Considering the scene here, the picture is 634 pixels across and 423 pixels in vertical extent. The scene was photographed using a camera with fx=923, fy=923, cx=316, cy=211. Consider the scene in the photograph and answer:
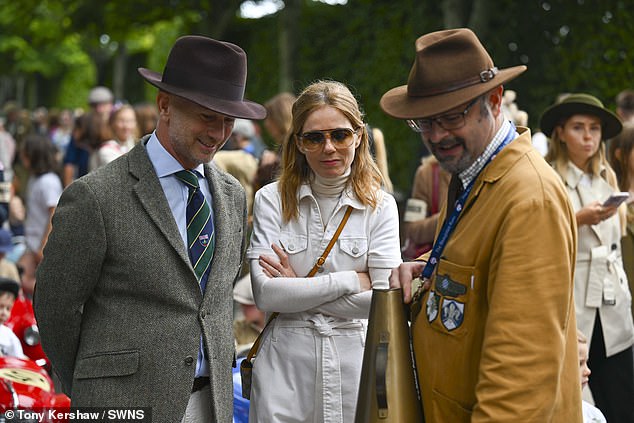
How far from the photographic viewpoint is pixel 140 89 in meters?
34.3

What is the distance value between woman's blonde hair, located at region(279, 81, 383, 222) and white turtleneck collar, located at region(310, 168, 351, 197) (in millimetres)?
37

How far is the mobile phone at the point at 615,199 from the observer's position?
17.7ft

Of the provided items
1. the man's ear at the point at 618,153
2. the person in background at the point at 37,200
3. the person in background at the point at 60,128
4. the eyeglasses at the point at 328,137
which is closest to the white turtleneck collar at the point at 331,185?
the eyeglasses at the point at 328,137

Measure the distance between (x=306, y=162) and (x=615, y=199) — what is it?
86.8 inches

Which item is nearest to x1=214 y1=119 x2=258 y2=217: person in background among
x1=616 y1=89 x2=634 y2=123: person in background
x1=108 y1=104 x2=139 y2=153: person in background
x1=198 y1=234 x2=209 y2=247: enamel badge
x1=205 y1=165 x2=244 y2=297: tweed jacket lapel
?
x1=108 y1=104 x2=139 y2=153: person in background

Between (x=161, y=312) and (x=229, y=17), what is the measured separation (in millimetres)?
Result: 20004

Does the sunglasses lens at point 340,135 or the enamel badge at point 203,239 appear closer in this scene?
the enamel badge at point 203,239

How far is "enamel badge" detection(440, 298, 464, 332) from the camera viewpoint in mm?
2904

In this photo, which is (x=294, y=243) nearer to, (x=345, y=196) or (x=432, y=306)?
(x=345, y=196)

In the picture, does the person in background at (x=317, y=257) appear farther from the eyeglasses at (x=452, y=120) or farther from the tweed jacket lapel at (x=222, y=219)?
the eyeglasses at (x=452, y=120)

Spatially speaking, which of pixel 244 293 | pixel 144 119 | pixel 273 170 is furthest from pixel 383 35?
pixel 273 170

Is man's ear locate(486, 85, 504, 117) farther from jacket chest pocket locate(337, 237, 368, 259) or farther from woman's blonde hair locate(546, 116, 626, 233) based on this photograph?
woman's blonde hair locate(546, 116, 626, 233)

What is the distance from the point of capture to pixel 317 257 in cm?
397

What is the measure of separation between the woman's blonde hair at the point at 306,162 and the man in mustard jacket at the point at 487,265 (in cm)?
81
